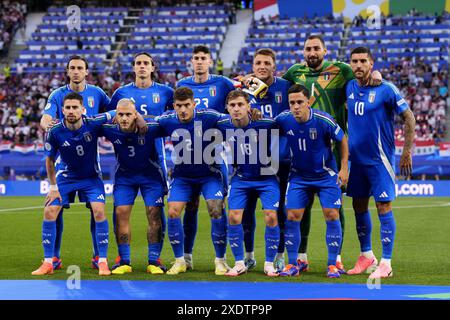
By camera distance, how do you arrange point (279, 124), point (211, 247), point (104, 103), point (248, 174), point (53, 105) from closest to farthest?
point (279, 124) < point (248, 174) < point (53, 105) < point (104, 103) < point (211, 247)

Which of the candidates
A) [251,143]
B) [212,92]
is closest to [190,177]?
[251,143]

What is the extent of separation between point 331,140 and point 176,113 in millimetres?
1766

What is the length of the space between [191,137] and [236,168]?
2.07 ft

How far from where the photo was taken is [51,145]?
30.7 ft

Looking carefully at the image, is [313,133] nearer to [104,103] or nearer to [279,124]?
[279,124]

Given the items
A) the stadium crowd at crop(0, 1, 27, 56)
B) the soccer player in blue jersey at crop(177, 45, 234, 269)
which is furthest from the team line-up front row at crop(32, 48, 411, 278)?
the stadium crowd at crop(0, 1, 27, 56)

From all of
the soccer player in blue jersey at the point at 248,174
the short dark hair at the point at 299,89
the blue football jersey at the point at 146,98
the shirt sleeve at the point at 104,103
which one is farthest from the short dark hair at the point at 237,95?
the shirt sleeve at the point at 104,103

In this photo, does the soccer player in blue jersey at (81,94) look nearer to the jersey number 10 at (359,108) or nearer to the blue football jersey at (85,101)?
the blue football jersey at (85,101)

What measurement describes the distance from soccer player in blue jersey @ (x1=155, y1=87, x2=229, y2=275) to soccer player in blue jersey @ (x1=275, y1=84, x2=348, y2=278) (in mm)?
781

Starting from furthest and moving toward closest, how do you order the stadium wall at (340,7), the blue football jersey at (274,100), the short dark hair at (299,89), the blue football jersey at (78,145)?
the stadium wall at (340,7) < the blue football jersey at (274,100) < the blue football jersey at (78,145) < the short dark hair at (299,89)

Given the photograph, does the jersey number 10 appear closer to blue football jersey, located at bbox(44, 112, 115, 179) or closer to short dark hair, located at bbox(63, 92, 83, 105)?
blue football jersey, located at bbox(44, 112, 115, 179)

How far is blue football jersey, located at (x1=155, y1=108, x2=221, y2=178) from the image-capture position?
9320 mm

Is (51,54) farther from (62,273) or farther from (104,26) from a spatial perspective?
(62,273)

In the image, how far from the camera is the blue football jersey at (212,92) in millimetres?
9883
